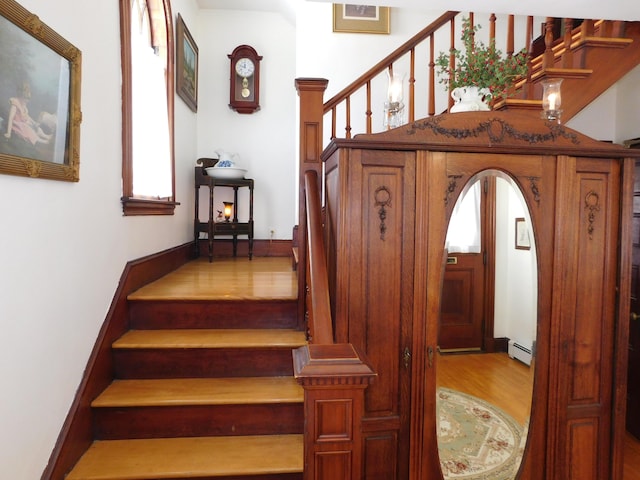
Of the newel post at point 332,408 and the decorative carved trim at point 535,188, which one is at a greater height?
the decorative carved trim at point 535,188

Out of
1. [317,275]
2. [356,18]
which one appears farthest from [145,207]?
[356,18]

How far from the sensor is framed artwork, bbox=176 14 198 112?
3455 millimetres

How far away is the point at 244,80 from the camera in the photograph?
175 inches

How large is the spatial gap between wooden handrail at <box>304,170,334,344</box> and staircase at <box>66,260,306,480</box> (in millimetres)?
538

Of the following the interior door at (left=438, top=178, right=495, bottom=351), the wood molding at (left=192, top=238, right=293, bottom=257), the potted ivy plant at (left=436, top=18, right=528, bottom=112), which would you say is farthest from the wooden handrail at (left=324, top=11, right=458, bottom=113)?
the wood molding at (left=192, top=238, right=293, bottom=257)

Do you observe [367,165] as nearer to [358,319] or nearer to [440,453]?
[358,319]

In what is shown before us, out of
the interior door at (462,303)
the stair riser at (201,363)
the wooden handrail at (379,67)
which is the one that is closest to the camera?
the interior door at (462,303)

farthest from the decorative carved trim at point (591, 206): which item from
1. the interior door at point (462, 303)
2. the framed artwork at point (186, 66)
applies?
the framed artwork at point (186, 66)

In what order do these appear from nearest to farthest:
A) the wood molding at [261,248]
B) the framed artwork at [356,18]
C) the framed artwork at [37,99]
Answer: the framed artwork at [37,99]
the framed artwork at [356,18]
the wood molding at [261,248]

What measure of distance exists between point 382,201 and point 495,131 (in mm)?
608

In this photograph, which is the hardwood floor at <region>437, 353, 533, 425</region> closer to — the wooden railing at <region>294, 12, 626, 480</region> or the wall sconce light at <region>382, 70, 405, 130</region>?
the wooden railing at <region>294, 12, 626, 480</region>

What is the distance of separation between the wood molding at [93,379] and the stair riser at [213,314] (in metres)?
0.11

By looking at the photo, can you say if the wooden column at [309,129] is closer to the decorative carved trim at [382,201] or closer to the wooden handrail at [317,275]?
the wooden handrail at [317,275]

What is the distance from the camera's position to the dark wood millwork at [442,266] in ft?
5.59
